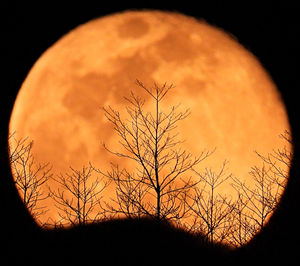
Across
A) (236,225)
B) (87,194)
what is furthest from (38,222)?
(236,225)

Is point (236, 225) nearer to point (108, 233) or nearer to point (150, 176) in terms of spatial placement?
point (150, 176)

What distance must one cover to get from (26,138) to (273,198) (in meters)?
14.0

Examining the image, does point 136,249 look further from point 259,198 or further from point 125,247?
point 259,198

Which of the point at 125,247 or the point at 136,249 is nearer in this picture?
the point at 136,249

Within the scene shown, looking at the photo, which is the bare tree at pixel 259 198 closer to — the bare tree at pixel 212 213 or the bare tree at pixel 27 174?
the bare tree at pixel 212 213

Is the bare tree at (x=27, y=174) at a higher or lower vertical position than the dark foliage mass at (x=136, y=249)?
higher

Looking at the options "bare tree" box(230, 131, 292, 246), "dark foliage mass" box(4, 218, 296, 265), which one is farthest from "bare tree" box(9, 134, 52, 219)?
"bare tree" box(230, 131, 292, 246)

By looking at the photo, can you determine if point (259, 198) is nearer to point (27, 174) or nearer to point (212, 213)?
point (212, 213)

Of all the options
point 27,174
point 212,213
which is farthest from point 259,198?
point 27,174

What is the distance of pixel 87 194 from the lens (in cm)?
1750

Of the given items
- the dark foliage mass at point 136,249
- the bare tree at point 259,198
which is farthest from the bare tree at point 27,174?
the bare tree at point 259,198

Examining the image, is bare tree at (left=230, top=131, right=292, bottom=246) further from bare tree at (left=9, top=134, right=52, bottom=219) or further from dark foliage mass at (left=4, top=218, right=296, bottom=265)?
bare tree at (left=9, top=134, right=52, bottom=219)

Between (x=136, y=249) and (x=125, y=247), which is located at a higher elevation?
(x=125, y=247)

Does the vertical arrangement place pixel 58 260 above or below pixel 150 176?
below
